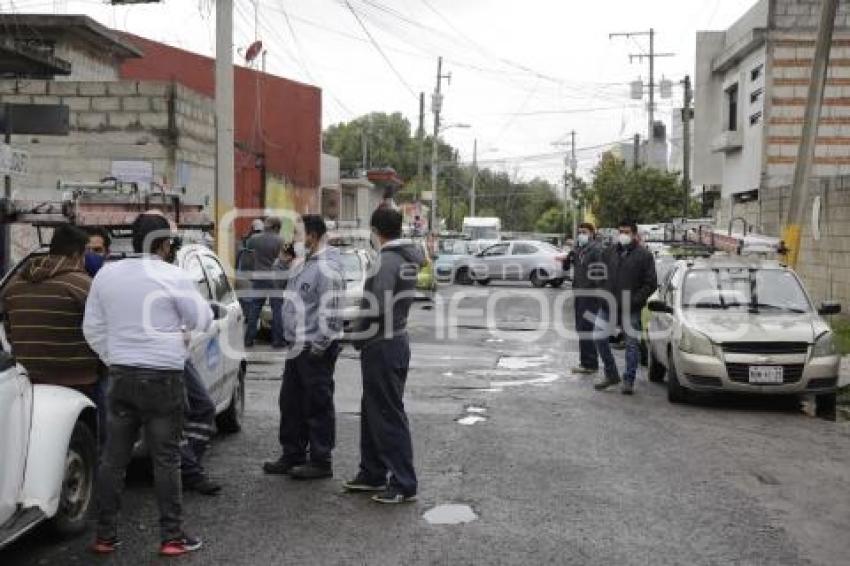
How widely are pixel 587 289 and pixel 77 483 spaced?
8.37 m

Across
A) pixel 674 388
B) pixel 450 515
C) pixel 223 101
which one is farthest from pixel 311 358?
pixel 223 101

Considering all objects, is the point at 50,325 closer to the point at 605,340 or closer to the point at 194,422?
the point at 194,422

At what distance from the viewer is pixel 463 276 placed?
38.4m

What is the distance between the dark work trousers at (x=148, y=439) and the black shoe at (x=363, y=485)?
61.2 inches

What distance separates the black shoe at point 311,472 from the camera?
7.50 metres

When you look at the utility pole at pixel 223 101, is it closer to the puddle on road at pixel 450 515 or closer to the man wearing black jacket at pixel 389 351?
the man wearing black jacket at pixel 389 351

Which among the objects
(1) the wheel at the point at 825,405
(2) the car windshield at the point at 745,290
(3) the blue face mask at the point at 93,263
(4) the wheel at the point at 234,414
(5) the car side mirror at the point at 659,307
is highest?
(3) the blue face mask at the point at 93,263

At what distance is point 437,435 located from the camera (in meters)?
9.27

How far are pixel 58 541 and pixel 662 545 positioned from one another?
11.0ft

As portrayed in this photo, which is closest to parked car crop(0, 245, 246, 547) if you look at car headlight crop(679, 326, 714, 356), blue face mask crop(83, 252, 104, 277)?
blue face mask crop(83, 252, 104, 277)

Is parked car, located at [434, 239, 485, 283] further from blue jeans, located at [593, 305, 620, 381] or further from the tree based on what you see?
blue jeans, located at [593, 305, 620, 381]

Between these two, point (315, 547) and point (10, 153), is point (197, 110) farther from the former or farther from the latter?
point (315, 547)

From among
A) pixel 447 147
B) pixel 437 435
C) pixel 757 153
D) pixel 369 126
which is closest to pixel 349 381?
pixel 437 435

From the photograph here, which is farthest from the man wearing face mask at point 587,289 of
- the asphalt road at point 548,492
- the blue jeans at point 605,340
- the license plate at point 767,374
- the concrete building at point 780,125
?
the concrete building at point 780,125
